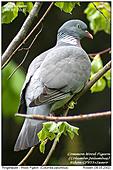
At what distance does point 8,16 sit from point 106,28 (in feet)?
1.89

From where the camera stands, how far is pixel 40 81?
5.10ft

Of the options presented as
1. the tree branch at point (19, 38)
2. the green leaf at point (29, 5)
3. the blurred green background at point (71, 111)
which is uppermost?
the green leaf at point (29, 5)

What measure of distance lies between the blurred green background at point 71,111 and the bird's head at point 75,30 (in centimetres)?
11

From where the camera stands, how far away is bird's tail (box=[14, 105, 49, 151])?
4.76 ft

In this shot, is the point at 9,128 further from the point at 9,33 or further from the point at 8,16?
the point at 8,16

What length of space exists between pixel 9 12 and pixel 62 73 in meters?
0.30

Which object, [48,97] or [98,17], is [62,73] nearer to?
[48,97]

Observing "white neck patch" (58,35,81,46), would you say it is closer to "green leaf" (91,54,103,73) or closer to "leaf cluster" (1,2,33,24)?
"green leaf" (91,54,103,73)

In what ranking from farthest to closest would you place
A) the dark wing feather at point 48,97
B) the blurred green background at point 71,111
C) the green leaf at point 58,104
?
1. the green leaf at point 58,104
2. the dark wing feather at point 48,97
3. the blurred green background at point 71,111

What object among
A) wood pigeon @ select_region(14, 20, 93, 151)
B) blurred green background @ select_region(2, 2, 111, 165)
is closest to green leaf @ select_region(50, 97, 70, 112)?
wood pigeon @ select_region(14, 20, 93, 151)

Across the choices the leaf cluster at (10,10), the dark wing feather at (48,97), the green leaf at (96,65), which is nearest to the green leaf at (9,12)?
the leaf cluster at (10,10)

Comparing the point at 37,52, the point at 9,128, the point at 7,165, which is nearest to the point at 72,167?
the point at 7,165

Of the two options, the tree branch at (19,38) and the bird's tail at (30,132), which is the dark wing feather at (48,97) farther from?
the tree branch at (19,38)

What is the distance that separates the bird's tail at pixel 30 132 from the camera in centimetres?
145
